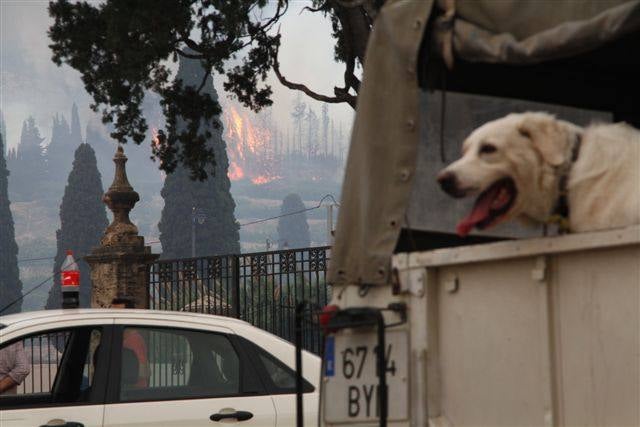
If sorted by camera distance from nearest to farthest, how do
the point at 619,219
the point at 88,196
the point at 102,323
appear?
the point at 619,219 < the point at 102,323 < the point at 88,196

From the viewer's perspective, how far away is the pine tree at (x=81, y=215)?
101 meters

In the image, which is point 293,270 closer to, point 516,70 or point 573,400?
point 516,70

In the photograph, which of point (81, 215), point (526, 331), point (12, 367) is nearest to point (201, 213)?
point (81, 215)

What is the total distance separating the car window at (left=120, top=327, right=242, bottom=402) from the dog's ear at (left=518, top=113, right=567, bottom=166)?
3971mm

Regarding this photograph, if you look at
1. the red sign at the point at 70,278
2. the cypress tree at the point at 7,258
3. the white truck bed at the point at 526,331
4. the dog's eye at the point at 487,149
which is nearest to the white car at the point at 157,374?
the red sign at the point at 70,278

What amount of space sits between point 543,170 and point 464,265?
0.50 meters

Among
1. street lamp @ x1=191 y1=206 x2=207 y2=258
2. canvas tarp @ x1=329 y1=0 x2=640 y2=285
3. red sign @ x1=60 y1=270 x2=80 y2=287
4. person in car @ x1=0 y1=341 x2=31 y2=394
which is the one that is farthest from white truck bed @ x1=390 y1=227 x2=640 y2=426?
street lamp @ x1=191 y1=206 x2=207 y2=258

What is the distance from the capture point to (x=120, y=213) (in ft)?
75.0

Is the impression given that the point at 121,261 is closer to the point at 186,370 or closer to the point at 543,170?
the point at 186,370

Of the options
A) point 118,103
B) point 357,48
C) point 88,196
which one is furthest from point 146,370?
point 88,196

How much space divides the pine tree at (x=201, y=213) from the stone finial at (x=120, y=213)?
72.6 meters

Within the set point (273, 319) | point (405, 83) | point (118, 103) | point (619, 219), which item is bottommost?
point (273, 319)

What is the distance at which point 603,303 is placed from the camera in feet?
13.2

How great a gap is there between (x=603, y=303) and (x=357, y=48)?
15.9 metres
